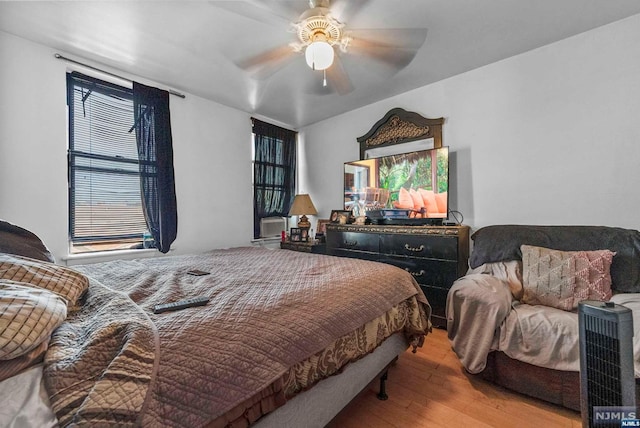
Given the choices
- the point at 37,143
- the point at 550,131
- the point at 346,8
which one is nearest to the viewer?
the point at 346,8

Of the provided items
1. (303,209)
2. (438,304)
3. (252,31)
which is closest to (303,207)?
(303,209)

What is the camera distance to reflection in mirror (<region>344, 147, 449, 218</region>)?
277 cm

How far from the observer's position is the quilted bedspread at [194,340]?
610 millimetres

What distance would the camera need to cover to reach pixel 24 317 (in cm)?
63

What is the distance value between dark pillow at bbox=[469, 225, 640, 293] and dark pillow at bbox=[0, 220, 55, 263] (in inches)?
116

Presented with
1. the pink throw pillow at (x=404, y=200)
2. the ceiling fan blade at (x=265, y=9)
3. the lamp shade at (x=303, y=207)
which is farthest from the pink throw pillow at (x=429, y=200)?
the ceiling fan blade at (x=265, y=9)

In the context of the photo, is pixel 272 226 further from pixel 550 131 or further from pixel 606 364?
pixel 606 364

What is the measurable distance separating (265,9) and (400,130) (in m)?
2.01

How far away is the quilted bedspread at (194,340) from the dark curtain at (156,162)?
1.38 m

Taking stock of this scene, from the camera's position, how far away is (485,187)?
2697 millimetres

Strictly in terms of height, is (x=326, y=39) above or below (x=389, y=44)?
below

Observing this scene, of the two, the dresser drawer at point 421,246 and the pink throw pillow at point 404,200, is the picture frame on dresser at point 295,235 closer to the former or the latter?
the dresser drawer at point 421,246

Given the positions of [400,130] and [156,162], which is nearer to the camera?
[156,162]

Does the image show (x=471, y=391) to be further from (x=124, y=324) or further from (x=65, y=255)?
(x=65, y=255)
